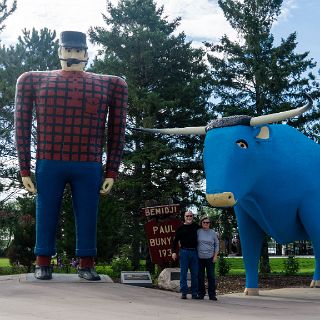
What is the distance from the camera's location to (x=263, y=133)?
834 centimetres

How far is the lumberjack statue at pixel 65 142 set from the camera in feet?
27.8

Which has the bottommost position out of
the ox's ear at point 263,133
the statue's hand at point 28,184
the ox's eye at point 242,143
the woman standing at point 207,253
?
the woman standing at point 207,253

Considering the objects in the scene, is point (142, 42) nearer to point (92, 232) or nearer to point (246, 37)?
point (246, 37)

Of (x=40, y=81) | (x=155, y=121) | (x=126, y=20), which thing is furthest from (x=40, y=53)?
(x=40, y=81)

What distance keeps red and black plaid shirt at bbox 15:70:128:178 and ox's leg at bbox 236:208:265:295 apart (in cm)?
260

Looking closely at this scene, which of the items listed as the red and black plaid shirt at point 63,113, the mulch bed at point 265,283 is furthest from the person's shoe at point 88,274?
the mulch bed at point 265,283

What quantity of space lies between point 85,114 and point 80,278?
2.55m

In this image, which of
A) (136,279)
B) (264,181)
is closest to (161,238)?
(136,279)

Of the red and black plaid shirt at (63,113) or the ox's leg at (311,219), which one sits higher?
the red and black plaid shirt at (63,113)

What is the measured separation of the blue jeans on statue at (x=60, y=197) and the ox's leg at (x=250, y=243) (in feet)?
8.08

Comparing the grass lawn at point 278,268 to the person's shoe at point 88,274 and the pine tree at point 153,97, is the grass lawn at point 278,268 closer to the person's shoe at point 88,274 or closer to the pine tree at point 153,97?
the pine tree at point 153,97

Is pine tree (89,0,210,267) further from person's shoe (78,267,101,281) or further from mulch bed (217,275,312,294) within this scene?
person's shoe (78,267,101,281)

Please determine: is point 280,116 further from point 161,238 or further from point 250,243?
point 161,238

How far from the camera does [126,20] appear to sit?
22000 mm
